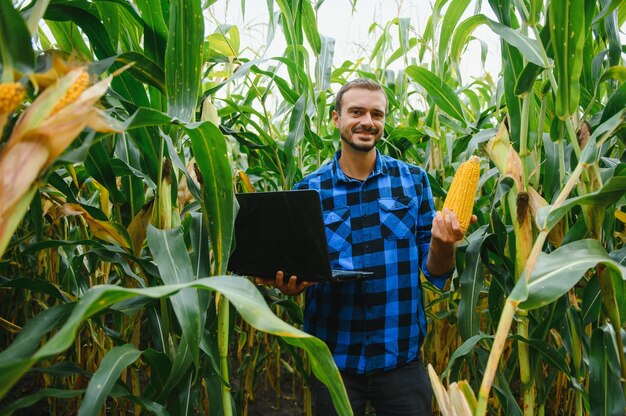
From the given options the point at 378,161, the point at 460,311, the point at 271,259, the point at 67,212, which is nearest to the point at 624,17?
the point at 378,161

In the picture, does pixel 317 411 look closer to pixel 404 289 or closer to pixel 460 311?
pixel 404 289

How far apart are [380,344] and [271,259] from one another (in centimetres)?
57

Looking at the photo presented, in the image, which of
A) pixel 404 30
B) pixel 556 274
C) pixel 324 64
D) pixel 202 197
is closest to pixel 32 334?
pixel 202 197

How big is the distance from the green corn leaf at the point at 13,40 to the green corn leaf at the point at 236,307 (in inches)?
13.2

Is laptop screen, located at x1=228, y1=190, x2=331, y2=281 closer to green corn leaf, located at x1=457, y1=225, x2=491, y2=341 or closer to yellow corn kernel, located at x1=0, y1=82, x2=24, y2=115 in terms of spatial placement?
green corn leaf, located at x1=457, y1=225, x2=491, y2=341

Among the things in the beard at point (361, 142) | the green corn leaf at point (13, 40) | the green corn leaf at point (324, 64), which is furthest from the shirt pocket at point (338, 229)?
the green corn leaf at point (13, 40)

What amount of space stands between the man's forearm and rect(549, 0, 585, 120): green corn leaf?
0.52 meters

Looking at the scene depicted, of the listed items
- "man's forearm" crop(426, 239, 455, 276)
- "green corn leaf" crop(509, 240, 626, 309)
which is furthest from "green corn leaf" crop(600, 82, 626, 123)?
"man's forearm" crop(426, 239, 455, 276)

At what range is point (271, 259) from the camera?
51.9 inches

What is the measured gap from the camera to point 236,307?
2.13 ft

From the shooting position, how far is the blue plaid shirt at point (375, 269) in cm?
166

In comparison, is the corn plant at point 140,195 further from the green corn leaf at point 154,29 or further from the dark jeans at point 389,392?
the dark jeans at point 389,392

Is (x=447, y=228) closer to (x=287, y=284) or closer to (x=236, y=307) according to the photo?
(x=287, y=284)

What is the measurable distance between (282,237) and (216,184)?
0.34 m
